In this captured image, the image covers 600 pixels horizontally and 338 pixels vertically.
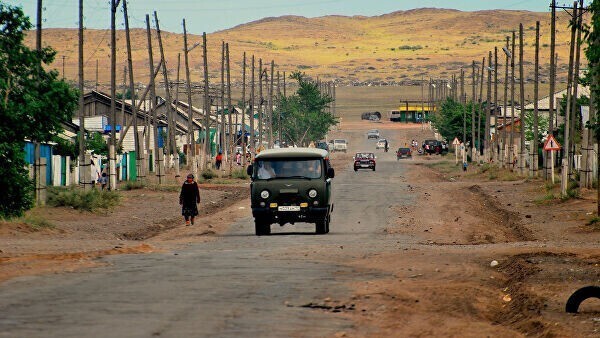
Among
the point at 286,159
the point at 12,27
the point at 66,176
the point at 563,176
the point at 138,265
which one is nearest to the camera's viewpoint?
the point at 138,265

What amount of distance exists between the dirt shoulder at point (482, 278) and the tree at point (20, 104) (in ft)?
34.3

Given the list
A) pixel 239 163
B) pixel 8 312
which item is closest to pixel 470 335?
pixel 8 312

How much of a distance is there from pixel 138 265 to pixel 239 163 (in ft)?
272

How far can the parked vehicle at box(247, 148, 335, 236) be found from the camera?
98.8 ft

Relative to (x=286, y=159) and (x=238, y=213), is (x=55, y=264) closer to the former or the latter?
(x=286, y=159)

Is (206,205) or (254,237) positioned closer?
(254,237)

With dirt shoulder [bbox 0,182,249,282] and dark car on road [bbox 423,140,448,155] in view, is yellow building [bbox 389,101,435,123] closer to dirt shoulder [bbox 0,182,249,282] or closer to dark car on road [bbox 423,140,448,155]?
dark car on road [bbox 423,140,448,155]

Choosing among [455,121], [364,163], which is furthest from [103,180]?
[455,121]

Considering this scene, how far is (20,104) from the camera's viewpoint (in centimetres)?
3378

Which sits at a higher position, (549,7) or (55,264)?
(549,7)

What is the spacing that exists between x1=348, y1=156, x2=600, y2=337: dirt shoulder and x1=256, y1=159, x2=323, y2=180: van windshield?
10.4 ft

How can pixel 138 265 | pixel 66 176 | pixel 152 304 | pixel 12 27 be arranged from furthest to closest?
pixel 66 176, pixel 12 27, pixel 138 265, pixel 152 304

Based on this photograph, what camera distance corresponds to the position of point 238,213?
137ft

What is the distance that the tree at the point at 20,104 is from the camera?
1287 inches
